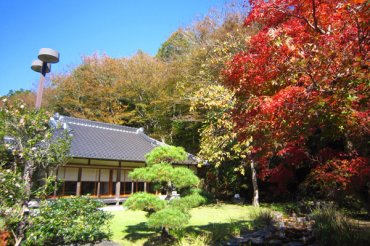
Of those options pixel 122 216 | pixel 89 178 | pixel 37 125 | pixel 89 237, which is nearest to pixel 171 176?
pixel 89 237

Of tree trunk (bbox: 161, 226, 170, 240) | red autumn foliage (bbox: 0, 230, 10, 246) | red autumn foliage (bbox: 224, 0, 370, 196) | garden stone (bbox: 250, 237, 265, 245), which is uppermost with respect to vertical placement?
red autumn foliage (bbox: 224, 0, 370, 196)

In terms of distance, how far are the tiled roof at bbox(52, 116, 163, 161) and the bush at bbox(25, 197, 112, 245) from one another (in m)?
5.05

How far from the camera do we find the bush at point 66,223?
5.57m

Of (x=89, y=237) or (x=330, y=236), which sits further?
(x=89, y=237)

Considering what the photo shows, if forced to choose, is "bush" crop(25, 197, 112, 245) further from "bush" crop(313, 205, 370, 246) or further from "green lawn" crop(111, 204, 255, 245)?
"bush" crop(313, 205, 370, 246)

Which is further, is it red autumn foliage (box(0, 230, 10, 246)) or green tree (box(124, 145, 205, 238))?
green tree (box(124, 145, 205, 238))

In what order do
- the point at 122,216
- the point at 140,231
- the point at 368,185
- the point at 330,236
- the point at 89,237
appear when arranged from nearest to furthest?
the point at 330,236 → the point at 89,237 → the point at 368,185 → the point at 140,231 → the point at 122,216

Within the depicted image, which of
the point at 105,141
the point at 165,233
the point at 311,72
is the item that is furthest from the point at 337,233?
the point at 105,141

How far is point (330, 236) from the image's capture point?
568 centimetres

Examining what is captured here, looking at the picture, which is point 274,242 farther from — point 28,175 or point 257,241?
point 28,175

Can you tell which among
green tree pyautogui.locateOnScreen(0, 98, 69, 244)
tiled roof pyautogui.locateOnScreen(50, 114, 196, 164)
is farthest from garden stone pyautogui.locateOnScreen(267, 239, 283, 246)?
tiled roof pyautogui.locateOnScreen(50, 114, 196, 164)

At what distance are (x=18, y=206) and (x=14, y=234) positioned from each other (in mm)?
559

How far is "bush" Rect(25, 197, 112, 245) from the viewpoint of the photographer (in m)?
5.57

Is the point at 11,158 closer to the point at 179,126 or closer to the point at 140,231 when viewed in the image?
the point at 140,231
